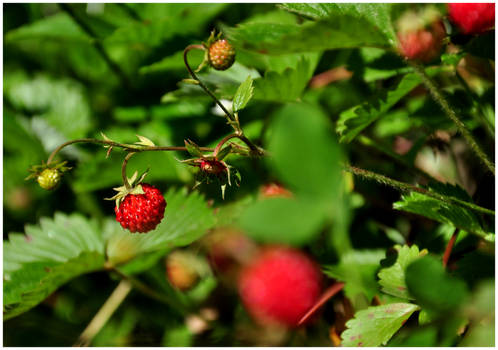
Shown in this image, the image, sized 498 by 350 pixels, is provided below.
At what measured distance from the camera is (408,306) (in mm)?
903

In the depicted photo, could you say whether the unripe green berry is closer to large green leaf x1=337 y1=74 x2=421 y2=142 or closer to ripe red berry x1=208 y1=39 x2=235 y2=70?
ripe red berry x1=208 y1=39 x2=235 y2=70

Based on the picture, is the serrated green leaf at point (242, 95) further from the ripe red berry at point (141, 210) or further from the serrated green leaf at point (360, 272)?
the serrated green leaf at point (360, 272)

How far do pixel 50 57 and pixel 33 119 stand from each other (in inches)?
10.7

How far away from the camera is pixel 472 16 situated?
3.07 feet

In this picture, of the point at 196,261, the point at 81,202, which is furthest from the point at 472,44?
the point at 81,202

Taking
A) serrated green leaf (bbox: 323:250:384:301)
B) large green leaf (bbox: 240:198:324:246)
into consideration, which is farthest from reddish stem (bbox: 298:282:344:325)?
large green leaf (bbox: 240:198:324:246)

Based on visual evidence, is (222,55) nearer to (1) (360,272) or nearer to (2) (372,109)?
(2) (372,109)

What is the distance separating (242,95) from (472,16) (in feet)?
1.50

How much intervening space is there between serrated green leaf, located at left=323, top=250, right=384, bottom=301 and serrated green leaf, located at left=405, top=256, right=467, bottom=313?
0.44 metres

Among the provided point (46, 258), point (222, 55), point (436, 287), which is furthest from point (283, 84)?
point (46, 258)

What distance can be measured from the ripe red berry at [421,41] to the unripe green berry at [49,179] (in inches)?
26.1

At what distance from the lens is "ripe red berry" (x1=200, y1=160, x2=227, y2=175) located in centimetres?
79

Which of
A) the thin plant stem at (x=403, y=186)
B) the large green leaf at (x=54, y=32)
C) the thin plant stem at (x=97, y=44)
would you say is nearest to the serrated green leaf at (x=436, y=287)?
the thin plant stem at (x=403, y=186)

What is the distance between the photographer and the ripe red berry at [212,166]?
79 cm
